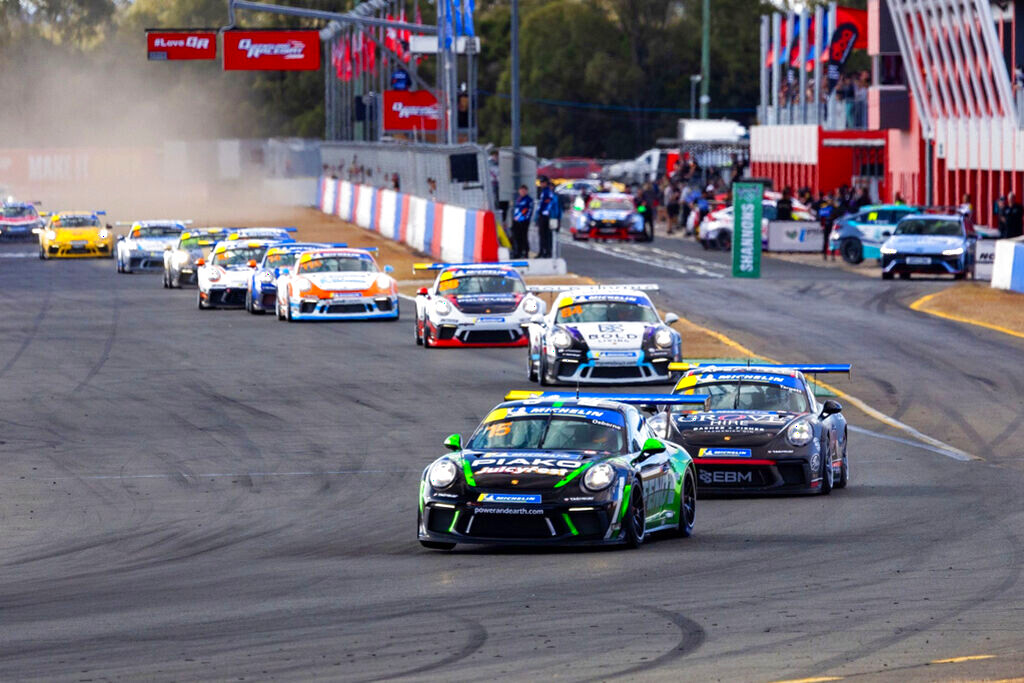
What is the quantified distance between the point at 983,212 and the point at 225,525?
50.1 metres

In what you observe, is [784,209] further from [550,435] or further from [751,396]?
[550,435]

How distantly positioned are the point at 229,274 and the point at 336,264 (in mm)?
3709

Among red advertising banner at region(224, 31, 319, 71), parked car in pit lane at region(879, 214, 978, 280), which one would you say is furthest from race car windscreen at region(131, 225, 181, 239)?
parked car in pit lane at region(879, 214, 978, 280)

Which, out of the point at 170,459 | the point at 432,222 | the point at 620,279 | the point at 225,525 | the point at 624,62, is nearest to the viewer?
the point at 225,525

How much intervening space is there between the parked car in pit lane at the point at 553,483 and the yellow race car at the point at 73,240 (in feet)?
135

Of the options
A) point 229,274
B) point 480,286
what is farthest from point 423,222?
point 480,286

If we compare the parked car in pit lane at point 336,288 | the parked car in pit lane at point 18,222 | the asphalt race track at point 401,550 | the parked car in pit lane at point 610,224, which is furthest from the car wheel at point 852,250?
the parked car in pit lane at point 18,222

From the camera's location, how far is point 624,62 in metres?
122

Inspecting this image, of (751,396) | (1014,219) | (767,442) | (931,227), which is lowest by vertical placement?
(767,442)

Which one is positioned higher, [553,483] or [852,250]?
[852,250]

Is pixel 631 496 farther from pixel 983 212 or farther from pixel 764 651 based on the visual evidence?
pixel 983 212

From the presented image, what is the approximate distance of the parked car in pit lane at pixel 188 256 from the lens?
4125 centimetres

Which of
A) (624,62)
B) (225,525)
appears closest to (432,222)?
(225,525)

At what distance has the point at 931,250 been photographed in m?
42.5
